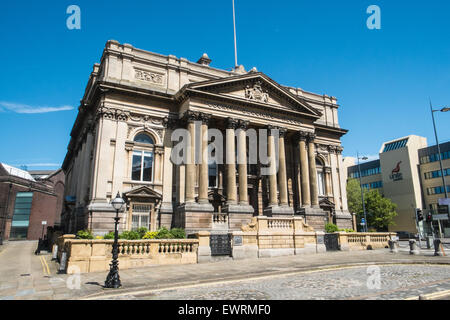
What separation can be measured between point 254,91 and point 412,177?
51096 mm

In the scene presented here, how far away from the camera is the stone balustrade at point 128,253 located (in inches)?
599

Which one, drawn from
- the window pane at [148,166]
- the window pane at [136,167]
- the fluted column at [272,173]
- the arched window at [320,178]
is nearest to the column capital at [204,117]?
the window pane at [148,166]

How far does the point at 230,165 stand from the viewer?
27.7 metres

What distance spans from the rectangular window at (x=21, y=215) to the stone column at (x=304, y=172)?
57.1 meters

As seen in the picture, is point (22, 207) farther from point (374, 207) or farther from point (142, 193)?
point (374, 207)

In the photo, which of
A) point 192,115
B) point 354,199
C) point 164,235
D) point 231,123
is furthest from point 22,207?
point 354,199

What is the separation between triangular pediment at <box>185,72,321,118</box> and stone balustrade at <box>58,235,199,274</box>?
47.0ft

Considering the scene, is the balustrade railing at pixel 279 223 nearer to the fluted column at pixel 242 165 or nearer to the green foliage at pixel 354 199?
the fluted column at pixel 242 165

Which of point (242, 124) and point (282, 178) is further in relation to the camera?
point (282, 178)
